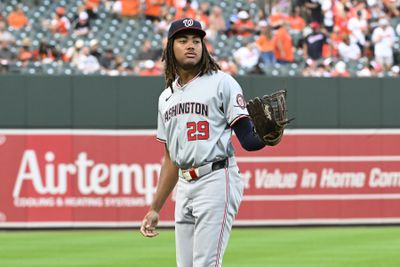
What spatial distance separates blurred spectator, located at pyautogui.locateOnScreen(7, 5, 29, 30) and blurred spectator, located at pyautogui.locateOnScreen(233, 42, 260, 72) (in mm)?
3503

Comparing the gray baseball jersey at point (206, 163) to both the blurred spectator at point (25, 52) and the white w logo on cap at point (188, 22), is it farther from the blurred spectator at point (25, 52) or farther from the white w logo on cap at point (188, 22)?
the blurred spectator at point (25, 52)

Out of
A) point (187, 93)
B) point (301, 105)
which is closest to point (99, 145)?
point (301, 105)

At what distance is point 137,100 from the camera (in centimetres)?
1491

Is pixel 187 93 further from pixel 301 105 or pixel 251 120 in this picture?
pixel 301 105

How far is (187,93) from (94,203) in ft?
32.3

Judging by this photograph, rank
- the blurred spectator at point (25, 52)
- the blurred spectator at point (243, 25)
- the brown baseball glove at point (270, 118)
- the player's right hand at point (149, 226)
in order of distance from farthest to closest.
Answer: the blurred spectator at point (243, 25), the blurred spectator at point (25, 52), the player's right hand at point (149, 226), the brown baseball glove at point (270, 118)

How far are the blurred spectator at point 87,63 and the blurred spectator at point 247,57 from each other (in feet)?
7.51

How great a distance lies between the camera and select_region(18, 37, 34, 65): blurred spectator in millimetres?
15211

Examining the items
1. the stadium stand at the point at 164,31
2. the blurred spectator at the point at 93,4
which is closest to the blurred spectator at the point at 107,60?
the stadium stand at the point at 164,31

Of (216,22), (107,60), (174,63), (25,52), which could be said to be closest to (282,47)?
(216,22)

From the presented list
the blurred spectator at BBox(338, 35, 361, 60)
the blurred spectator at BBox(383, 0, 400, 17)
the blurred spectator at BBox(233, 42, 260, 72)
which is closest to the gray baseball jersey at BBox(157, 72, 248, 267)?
the blurred spectator at BBox(233, 42, 260, 72)

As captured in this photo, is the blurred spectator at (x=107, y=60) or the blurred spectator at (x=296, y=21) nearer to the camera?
the blurred spectator at (x=107, y=60)

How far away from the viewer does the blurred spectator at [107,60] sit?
15453 mm

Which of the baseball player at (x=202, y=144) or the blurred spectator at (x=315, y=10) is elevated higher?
the blurred spectator at (x=315, y=10)
